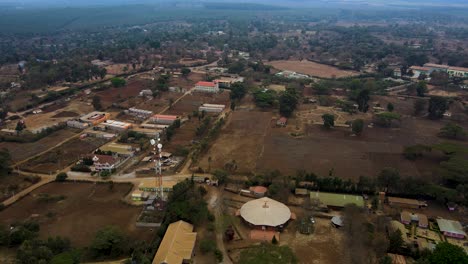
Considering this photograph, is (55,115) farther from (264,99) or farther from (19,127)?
(264,99)

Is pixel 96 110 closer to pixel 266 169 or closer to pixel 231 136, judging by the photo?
pixel 231 136

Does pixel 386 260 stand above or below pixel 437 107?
below

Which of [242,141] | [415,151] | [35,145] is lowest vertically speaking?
[35,145]

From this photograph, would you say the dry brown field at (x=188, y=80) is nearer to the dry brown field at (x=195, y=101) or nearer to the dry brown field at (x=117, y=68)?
the dry brown field at (x=195, y=101)

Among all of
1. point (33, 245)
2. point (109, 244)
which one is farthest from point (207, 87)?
point (33, 245)

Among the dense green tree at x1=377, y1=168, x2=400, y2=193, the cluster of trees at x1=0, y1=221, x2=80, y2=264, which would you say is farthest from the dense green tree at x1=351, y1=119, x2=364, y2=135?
the cluster of trees at x1=0, y1=221, x2=80, y2=264

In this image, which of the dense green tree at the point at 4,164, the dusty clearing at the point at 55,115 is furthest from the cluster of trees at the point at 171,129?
the dense green tree at the point at 4,164
